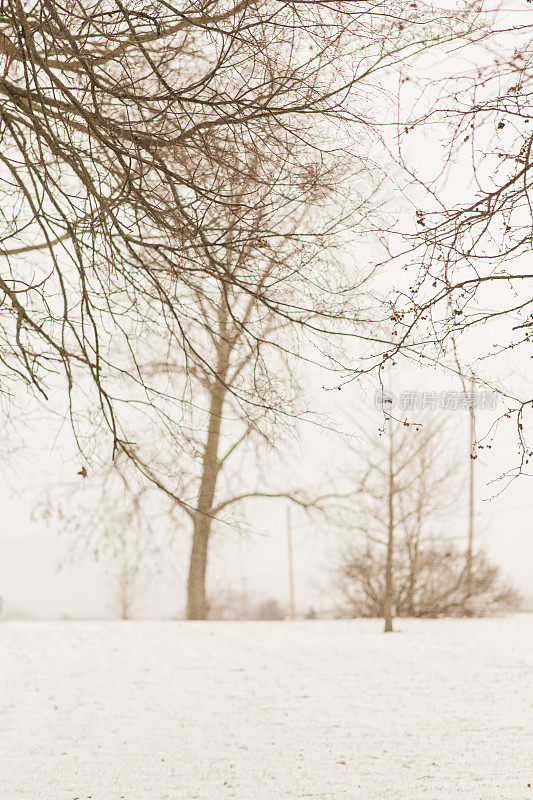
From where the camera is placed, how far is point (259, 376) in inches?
205

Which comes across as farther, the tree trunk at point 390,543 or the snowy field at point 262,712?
the tree trunk at point 390,543

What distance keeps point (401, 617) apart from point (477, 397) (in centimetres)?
1257

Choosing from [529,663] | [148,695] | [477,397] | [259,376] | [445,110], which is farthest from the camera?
[529,663]

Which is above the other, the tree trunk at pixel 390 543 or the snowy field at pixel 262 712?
the tree trunk at pixel 390 543

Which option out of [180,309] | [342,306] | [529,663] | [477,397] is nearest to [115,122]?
[180,309]

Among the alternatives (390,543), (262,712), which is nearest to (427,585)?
(390,543)

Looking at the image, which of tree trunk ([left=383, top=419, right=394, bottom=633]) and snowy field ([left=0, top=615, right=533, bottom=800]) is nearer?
snowy field ([left=0, top=615, right=533, bottom=800])

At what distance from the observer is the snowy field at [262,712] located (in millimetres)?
6355

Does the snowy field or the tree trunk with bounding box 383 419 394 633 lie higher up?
the tree trunk with bounding box 383 419 394 633

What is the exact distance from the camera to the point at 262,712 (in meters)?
8.83

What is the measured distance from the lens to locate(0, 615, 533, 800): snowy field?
6355mm

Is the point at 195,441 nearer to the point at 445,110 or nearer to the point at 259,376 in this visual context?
the point at 259,376

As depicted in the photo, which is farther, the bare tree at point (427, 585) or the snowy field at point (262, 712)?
the bare tree at point (427, 585)

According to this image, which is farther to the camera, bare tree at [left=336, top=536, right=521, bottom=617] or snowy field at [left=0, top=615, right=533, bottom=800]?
bare tree at [left=336, top=536, right=521, bottom=617]
